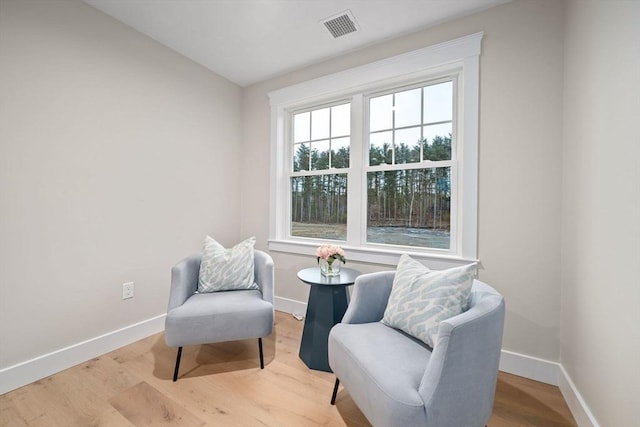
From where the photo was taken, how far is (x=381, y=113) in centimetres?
252

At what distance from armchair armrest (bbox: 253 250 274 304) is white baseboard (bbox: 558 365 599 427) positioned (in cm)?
181

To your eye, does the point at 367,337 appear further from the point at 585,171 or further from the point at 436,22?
the point at 436,22

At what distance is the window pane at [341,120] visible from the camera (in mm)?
2691

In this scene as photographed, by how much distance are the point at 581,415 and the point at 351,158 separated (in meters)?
2.21

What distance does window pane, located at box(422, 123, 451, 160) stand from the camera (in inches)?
87.1

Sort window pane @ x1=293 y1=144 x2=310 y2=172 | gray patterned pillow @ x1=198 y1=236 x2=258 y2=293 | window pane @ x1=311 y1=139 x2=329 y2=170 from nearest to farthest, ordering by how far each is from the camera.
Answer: gray patterned pillow @ x1=198 y1=236 x2=258 y2=293 < window pane @ x1=311 y1=139 x2=329 y2=170 < window pane @ x1=293 y1=144 x2=310 y2=172

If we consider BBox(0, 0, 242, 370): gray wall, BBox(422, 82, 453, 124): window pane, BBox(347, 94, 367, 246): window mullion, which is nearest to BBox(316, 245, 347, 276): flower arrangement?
BBox(347, 94, 367, 246): window mullion

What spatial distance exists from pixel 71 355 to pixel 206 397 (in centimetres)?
110

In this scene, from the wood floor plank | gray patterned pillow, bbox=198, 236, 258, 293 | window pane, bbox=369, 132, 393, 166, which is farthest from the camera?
window pane, bbox=369, 132, 393, 166

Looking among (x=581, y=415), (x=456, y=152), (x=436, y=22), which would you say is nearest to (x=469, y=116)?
(x=456, y=152)

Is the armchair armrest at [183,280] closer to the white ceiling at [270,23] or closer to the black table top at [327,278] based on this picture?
the black table top at [327,278]

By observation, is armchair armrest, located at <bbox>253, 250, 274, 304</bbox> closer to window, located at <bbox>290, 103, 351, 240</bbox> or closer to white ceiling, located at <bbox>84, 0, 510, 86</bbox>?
window, located at <bbox>290, 103, 351, 240</bbox>

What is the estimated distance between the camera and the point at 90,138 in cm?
200

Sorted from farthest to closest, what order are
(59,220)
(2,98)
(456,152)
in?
1. (456,152)
2. (59,220)
3. (2,98)
